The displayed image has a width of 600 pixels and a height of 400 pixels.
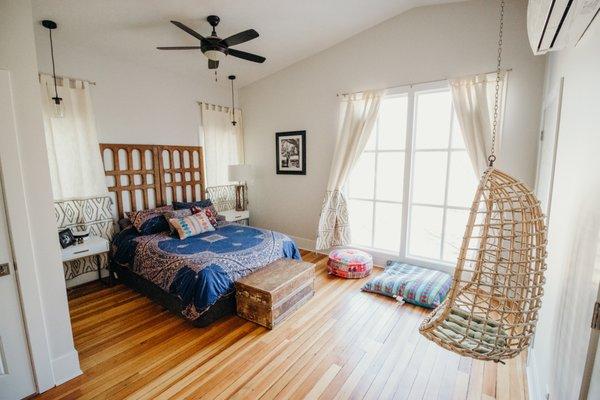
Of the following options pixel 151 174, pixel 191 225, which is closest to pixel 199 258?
pixel 191 225

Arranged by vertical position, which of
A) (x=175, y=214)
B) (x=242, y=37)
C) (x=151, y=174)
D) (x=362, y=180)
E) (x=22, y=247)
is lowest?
(x=175, y=214)

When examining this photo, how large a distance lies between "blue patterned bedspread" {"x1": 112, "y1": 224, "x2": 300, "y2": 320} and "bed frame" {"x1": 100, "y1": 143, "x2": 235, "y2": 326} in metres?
0.22

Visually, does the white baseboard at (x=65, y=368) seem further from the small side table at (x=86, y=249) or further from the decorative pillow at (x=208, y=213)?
the decorative pillow at (x=208, y=213)

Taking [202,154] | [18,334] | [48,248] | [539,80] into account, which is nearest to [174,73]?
[202,154]

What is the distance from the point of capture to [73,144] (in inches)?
124

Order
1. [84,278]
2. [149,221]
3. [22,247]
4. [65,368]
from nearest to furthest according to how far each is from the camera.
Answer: [22,247] < [65,368] < [84,278] < [149,221]

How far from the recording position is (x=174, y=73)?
403 centimetres

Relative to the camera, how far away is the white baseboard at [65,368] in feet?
6.07

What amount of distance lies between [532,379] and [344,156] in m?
2.84

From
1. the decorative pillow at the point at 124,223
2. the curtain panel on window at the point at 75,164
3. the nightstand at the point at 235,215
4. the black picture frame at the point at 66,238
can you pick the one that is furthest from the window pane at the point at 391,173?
the black picture frame at the point at 66,238

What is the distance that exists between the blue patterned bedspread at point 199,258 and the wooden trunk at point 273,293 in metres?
0.14

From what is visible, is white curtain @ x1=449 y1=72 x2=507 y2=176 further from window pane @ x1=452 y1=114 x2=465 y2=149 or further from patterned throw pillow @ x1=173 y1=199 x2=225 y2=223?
patterned throw pillow @ x1=173 y1=199 x2=225 y2=223

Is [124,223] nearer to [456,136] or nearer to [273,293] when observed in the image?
[273,293]

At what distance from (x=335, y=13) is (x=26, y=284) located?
3.66 m
